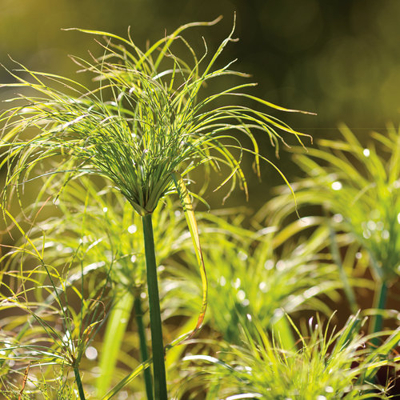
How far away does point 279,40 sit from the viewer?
1.60 m

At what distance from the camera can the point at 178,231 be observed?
1.62ft

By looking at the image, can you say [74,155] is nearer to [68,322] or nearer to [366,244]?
[68,322]

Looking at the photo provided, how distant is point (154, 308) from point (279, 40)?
146 cm

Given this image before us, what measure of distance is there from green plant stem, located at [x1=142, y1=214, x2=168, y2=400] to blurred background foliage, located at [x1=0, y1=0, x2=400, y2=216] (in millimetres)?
1317

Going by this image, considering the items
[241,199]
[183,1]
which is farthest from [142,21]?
[241,199]

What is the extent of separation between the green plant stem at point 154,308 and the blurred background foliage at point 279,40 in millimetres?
1317

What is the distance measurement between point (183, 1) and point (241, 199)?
62 centimetres

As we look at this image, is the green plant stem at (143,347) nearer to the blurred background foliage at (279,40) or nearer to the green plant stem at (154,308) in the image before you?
the green plant stem at (154,308)

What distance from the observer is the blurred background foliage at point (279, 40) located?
156 cm

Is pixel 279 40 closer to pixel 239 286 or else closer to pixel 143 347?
pixel 239 286

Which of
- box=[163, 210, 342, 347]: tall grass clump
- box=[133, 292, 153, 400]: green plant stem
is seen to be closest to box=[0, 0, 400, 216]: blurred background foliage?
box=[163, 210, 342, 347]: tall grass clump

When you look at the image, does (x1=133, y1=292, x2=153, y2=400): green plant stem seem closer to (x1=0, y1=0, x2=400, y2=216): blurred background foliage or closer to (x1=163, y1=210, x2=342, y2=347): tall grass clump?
(x1=163, y1=210, x2=342, y2=347): tall grass clump

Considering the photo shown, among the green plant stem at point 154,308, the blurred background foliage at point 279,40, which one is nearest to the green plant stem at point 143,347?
the green plant stem at point 154,308

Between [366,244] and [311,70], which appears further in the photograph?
[311,70]
